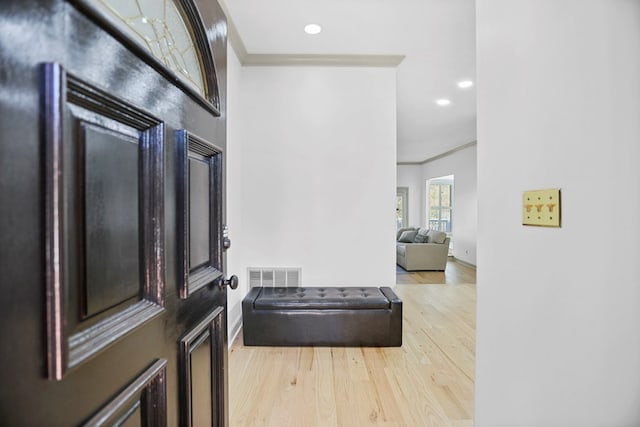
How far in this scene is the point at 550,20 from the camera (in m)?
0.95

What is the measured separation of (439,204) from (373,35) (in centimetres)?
767

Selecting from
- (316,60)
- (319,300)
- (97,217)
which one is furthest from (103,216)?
(316,60)

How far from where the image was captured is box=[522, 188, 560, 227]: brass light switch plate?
0.93 m

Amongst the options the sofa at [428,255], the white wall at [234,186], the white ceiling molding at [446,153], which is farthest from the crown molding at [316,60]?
the white ceiling molding at [446,153]

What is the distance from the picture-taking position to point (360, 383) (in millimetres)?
2186

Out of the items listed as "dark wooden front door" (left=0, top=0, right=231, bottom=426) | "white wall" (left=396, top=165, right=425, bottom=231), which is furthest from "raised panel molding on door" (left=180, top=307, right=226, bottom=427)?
"white wall" (left=396, top=165, right=425, bottom=231)

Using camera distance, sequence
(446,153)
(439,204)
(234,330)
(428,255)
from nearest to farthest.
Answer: (234,330) → (428,255) → (446,153) → (439,204)

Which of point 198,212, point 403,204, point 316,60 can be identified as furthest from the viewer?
point 403,204

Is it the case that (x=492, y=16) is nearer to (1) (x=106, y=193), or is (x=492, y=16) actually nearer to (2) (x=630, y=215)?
(2) (x=630, y=215)

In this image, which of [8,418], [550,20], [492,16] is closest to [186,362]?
[8,418]

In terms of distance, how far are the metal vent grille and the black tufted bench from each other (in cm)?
54

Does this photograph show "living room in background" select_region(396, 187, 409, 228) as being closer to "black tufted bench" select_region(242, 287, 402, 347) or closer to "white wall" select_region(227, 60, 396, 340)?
"white wall" select_region(227, 60, 396, 340)

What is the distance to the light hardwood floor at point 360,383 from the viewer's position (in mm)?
1851

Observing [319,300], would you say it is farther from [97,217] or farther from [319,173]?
[97,217]
